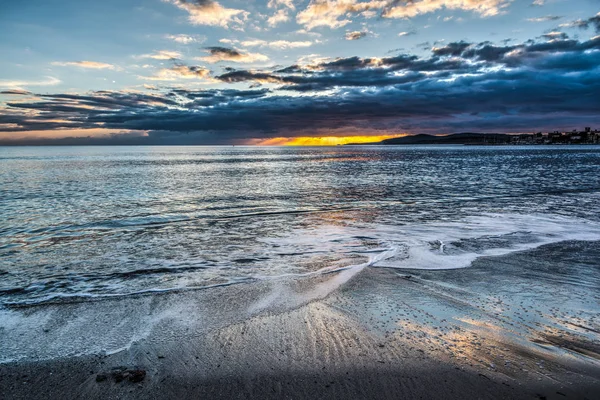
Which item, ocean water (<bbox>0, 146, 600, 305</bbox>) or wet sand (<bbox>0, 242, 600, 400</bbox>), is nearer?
wet sand (<bbox>0, 242, 600, 400</bbox>)

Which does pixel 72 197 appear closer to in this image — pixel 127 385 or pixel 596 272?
pixel 127 385

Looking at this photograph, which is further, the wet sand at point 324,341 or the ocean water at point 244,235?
the ocean water at point 244,235

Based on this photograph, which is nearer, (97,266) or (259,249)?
(97,266)

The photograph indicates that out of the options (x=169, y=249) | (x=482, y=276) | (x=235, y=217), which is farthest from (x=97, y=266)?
(x=482, y=276)

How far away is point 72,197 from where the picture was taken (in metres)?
23.1

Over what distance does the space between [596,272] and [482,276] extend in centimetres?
259

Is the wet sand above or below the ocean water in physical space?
above

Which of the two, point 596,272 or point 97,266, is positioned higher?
point 596,272

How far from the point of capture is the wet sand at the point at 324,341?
3.79m

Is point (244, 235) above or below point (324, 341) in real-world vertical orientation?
below

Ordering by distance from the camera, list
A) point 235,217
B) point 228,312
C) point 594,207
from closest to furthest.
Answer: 1. point 228,312
2. point 235,217
3. point 594,207

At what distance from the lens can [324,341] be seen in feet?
15.6

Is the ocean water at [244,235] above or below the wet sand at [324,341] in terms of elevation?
below

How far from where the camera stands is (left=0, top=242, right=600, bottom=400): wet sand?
379 cm
